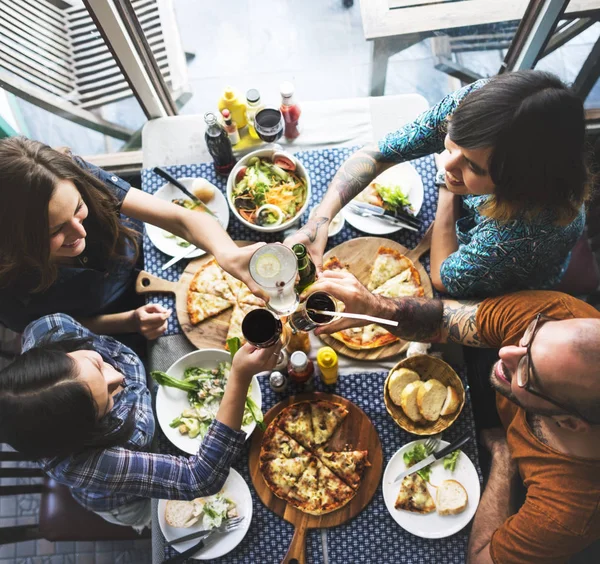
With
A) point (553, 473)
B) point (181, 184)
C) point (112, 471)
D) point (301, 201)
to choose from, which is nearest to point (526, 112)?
point (301, 201)

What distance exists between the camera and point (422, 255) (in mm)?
2277

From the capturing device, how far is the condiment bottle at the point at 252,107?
8.10ft

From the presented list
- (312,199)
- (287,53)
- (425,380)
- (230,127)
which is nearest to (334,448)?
(425,380)

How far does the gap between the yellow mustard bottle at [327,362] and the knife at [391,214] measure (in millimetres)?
675

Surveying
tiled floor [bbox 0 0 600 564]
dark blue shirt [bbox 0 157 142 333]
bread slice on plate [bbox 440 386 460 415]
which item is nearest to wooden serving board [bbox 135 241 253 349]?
dark blue shirt [bbox 0 157 142 333]

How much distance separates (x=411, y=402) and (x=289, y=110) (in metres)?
1.48

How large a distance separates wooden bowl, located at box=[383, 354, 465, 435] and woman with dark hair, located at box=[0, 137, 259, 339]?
2.42ft

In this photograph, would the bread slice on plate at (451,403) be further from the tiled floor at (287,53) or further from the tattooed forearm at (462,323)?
the tiled floor at (287,53)

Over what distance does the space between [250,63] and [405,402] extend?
2900mm

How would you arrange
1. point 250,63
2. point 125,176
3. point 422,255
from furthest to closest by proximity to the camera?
point 250,63 → point 125,176 → point 422,255

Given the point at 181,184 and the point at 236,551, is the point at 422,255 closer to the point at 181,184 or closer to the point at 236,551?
the point at 181,184

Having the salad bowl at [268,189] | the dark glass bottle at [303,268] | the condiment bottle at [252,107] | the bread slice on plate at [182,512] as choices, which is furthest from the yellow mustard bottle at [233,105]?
the bread slice on plate at [182,512]

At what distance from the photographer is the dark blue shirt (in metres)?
2.03

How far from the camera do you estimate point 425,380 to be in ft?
6.78
